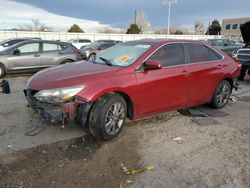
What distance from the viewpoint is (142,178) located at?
2.94 meters

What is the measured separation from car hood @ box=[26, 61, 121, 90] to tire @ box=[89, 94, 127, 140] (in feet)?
1.22

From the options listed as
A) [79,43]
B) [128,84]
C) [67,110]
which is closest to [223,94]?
[128,84]

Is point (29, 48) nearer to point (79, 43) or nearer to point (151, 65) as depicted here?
point (151, 65)

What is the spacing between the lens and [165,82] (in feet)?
14.2

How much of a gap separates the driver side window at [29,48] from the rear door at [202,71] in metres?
6.63

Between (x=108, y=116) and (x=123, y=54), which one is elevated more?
(x=123, y=54)

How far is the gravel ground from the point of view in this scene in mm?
2895

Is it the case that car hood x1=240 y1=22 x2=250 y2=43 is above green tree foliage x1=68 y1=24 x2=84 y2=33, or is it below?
below

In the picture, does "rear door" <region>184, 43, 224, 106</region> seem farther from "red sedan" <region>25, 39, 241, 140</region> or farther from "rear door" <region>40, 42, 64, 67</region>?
"rear door" <region>40, 42, 64, 67</region>

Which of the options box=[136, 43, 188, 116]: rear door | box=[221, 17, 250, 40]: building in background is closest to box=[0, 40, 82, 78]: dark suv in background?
box=[136, 43, 188, 116]: rear door

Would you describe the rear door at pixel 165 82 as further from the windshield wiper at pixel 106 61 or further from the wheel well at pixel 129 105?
the windshield wiper at pixel 106 61

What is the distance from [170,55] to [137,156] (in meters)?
2.07

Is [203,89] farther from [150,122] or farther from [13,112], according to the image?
[13,112]

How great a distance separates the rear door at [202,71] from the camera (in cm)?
485
